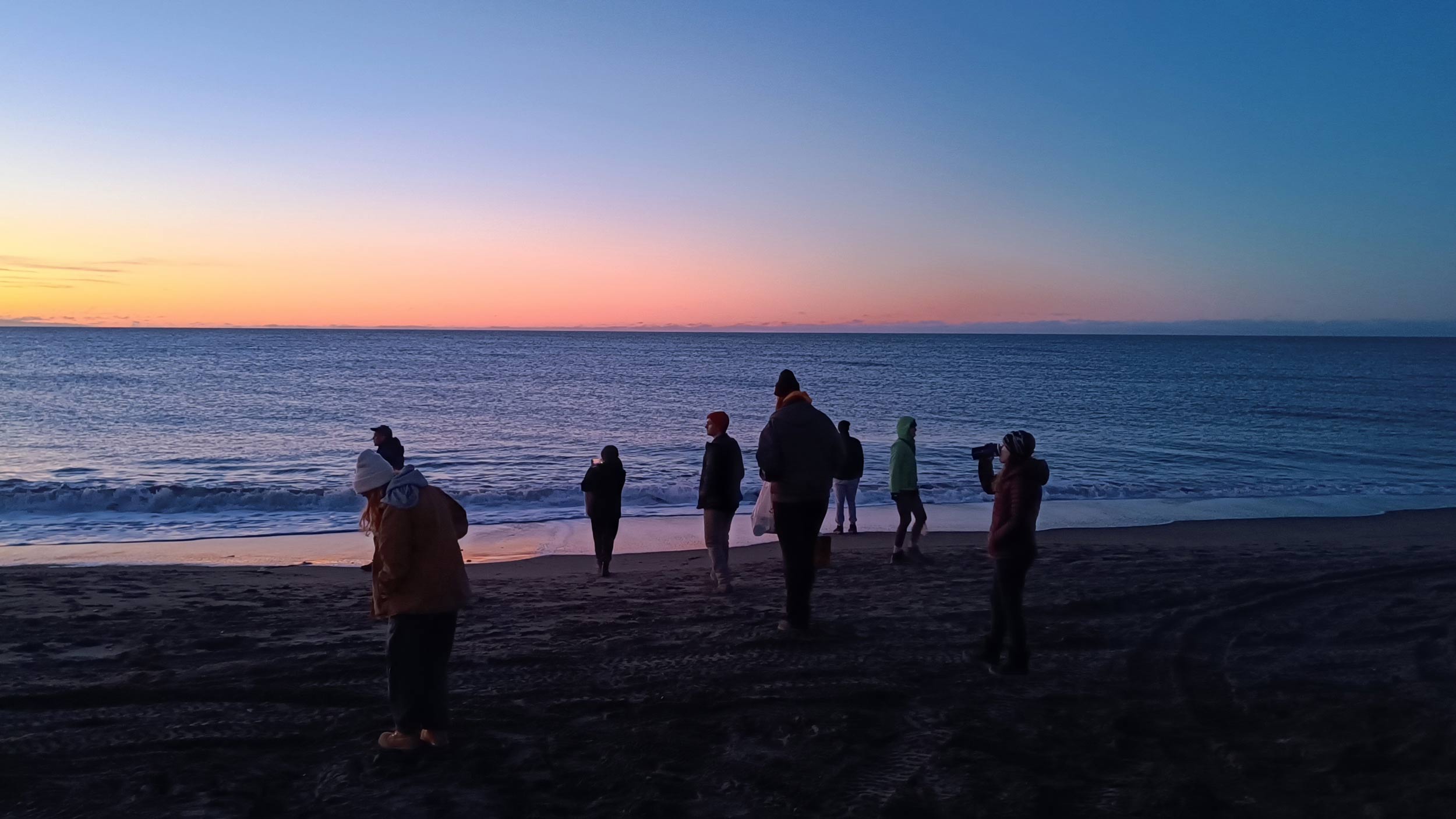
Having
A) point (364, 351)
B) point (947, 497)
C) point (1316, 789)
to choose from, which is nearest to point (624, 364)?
point (364, 351)

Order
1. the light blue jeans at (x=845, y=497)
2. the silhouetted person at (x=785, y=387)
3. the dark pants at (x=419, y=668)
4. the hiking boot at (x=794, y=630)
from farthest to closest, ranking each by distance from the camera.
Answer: the light blue jeans at (x=845, y=497), the silhouetted person at (x=785, y=387), the hiking boot at (x=794, y=630), the dark pants at (x=419, y=668)

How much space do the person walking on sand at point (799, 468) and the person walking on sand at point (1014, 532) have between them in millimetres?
1183

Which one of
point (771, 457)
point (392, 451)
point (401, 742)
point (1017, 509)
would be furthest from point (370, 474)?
point (392, 451)

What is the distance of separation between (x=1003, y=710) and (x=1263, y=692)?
1837mm

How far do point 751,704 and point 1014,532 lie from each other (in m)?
1.96

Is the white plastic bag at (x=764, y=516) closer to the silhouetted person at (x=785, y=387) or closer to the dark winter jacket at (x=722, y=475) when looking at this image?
the dark winter jacket at (x=722, y=475)

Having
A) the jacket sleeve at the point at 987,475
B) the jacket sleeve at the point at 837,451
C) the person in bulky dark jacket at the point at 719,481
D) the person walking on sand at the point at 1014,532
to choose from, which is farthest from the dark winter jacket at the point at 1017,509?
the person in bulky dark jacket at the point at 719,481

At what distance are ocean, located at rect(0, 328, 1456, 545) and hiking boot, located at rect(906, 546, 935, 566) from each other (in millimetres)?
5965

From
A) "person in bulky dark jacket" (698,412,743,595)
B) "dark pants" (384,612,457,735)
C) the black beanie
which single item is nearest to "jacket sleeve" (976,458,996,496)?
the black beanie

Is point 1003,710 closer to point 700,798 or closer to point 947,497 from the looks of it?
point 700,798

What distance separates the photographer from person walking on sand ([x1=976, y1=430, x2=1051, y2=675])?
5.53m

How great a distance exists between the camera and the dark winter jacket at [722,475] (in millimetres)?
7816

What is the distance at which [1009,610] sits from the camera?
19.1 ft

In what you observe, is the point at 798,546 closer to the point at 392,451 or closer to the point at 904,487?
the point at 904,487
